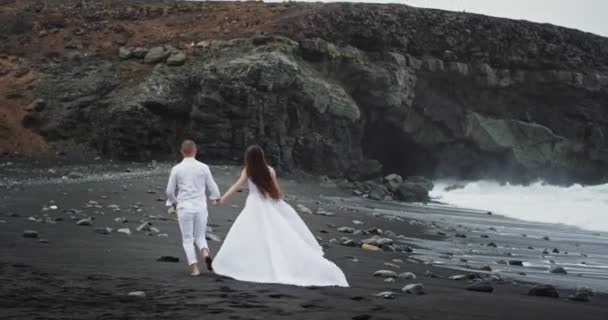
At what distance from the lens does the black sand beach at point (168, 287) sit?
650 centimetres

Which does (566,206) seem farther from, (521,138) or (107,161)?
(107,161)

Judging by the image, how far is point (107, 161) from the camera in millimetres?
33656

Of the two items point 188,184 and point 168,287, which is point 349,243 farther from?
point 168,287

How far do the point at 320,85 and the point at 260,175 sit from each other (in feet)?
93.1

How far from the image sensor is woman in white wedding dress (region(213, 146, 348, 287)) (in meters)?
8.82

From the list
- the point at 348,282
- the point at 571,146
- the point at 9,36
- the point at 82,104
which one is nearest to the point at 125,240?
the point at 348,282

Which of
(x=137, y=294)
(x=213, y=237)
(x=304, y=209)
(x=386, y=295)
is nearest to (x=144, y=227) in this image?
(x=213, y=237)

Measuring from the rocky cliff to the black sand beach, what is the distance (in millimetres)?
19734

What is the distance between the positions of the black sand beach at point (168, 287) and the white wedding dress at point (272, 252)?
10.0 inches

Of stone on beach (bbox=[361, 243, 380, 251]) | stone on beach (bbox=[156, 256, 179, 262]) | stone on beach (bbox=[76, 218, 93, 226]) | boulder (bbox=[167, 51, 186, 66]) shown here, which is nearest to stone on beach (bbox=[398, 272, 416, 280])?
stone on beach (bbox=[156, 256, 179, 262])

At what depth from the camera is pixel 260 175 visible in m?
9.48

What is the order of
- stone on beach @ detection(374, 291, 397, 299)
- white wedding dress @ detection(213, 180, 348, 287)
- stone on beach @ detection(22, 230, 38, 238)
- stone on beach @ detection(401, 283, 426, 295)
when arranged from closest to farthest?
1. stone on beach @ detection(374, 291, 397, 299)
2. stone on beach @ detection(401, 283, 426, 295)
3. white wedding dress @ detection(213, 180, 348, 287)
4. stone on beach @ detection(22, 230, 38, 238)

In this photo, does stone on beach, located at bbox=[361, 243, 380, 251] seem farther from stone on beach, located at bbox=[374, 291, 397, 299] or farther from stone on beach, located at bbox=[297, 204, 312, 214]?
stone on beach, located at bbox=[297, 204, 312, 214]

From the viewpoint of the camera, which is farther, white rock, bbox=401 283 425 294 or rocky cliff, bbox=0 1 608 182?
rocky cliff, bbox=0 1 608 182
